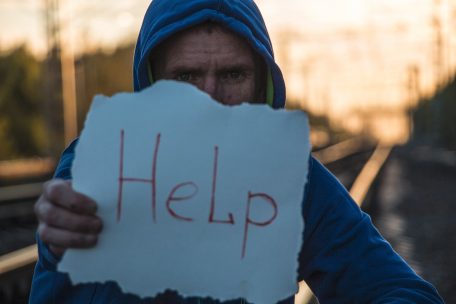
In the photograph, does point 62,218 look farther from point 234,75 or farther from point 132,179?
point 234,75

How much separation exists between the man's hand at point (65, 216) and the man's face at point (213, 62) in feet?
1.38

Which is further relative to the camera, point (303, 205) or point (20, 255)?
point (20, 255)

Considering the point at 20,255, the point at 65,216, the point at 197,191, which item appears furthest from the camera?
the point at 20,255

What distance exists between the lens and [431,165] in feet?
119

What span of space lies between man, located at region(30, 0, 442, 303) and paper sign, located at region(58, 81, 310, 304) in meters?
0.21

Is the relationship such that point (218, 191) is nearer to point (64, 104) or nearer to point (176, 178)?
point (176, 178)

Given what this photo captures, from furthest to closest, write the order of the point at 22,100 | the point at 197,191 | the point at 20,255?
the point at 22,100 < the point at 20,255 < the point at 197,191

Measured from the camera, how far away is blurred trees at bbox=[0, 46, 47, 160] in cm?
5222

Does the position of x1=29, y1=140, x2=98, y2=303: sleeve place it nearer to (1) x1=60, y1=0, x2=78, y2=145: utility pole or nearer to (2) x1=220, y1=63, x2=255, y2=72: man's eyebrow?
(2) x1=220, y1=63, x2=255, y2=72: man's eyebrow

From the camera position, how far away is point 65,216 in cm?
126

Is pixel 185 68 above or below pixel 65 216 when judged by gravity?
above

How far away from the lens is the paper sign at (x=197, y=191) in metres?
1.35

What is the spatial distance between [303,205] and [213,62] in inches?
13.6

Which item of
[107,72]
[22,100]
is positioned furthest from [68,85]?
[107,72]
